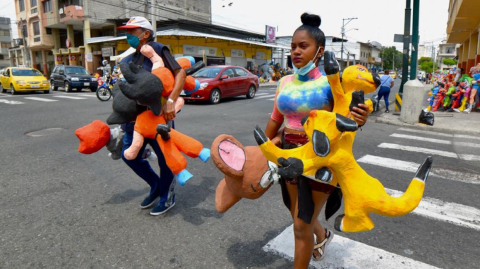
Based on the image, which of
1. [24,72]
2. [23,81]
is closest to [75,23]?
[24,72]

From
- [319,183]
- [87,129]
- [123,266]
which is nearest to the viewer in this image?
[319,183]

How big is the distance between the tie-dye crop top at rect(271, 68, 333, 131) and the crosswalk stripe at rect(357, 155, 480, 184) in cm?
409

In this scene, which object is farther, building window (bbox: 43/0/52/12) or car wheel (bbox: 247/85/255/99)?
building window (bbox: 43/0/52/12)

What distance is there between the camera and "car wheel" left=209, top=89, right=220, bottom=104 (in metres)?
13.2

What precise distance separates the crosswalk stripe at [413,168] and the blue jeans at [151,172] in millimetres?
3670

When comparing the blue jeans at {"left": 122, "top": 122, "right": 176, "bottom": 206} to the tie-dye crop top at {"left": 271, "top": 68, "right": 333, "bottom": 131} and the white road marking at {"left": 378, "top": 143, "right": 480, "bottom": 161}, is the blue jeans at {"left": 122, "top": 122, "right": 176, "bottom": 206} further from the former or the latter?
the white road marking at {"left": 378, "top": 143, "right": 480, "bottom": 161}

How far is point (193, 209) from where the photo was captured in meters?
3.71

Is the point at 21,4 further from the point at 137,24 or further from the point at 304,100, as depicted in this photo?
the point at 304,100

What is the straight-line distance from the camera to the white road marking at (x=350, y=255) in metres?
2.67

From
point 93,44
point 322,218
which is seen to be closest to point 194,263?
point 322,218

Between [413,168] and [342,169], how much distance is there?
14.3ft

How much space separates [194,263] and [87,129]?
1.69 metres

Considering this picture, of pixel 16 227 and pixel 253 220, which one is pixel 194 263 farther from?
pixel 16 227

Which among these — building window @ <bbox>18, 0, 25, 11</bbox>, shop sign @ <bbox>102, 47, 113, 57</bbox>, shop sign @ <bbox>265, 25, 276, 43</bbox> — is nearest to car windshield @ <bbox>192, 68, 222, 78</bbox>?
shop sign @ <bbox>102, 47, 113, 57</bbox>
